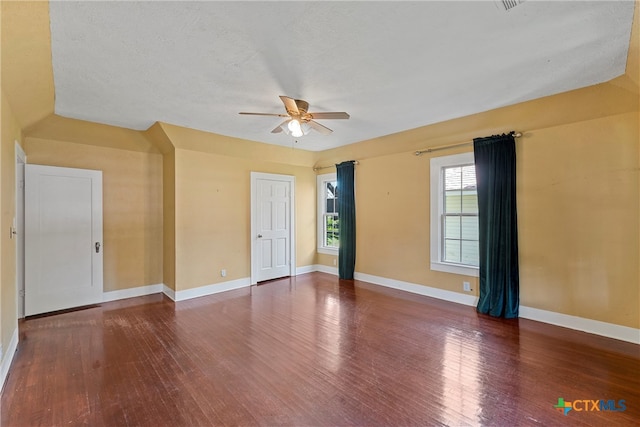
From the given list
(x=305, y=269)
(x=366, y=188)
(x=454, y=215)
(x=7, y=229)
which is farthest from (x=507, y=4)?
(x=305, y=269)

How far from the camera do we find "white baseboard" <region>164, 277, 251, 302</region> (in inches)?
176

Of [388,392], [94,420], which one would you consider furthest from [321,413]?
[94,420]

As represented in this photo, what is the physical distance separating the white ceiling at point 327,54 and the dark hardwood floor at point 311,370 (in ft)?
8.84

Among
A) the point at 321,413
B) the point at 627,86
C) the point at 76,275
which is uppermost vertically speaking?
the point at 627,86

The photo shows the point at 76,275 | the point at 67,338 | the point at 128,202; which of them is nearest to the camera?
the point at 67,338

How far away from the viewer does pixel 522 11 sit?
6.22 ft

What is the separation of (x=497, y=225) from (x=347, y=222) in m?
2.68

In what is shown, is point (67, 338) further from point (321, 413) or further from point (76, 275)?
point (321, 413)

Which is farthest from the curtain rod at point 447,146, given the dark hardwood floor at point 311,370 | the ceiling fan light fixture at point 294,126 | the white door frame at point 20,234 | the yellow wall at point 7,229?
the white door frame at point 20,234

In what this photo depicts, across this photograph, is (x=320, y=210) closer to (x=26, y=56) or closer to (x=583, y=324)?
(x=583, y=324)

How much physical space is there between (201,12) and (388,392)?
3.02 metres

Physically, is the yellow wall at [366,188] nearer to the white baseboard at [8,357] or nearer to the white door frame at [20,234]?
the white baseboard at [8,357]

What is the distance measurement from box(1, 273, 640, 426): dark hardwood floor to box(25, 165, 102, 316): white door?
0.37m

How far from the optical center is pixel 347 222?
18.8 ft
